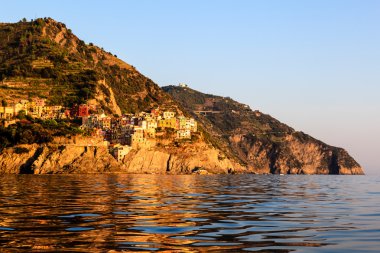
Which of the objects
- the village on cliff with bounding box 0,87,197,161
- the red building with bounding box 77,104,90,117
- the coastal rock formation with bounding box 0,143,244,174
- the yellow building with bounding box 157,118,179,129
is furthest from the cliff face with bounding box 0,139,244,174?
the red building with bounding box 77,104,90,117

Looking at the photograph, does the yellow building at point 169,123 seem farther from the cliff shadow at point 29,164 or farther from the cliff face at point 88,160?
the cliff shadow at point 29,164

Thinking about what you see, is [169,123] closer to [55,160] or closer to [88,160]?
[88,160]

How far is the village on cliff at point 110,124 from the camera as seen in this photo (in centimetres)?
15500

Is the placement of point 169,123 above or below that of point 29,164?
above

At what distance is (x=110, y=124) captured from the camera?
17775 centimetres

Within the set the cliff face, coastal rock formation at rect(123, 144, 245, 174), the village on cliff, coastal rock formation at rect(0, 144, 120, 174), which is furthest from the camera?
coastal rock formation at rect(123, 144, 245, 174)

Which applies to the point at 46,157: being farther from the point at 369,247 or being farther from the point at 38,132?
the point at 369,247

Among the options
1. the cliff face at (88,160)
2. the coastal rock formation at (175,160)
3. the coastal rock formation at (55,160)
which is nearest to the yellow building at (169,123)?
the coastal rock formation at (175,160)

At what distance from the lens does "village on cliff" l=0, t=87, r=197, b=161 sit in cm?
15500

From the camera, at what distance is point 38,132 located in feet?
454

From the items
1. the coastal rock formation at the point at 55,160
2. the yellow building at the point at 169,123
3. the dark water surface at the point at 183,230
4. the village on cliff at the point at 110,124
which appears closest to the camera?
the dark water surface at the point at 183,230

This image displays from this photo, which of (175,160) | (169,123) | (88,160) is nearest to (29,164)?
(88,160)

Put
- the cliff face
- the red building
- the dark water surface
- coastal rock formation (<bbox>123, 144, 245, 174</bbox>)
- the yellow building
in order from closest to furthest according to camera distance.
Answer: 1. the dark water surface
2. the cliff face
3. coastal rock formation (<bbox>123, 144, 245, 174</bbox>)
4. the red building
5. the yellow building

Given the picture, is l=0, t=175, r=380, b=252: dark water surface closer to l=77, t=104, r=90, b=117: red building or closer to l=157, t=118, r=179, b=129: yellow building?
l=77, t=104, r=90, b=117: red building
